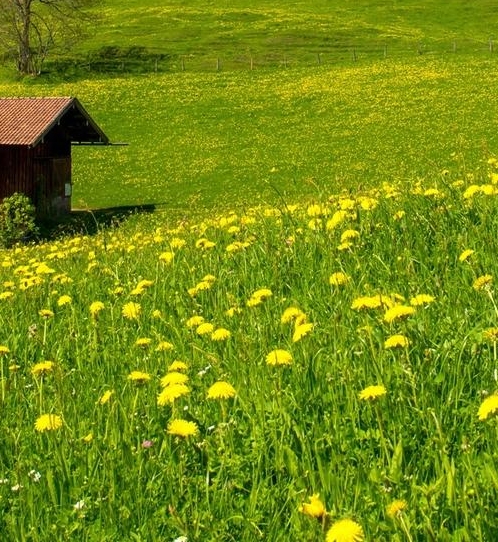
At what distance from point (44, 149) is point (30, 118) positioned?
1943mm

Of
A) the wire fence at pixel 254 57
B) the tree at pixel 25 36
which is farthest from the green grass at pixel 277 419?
the tree at pixel 25 36

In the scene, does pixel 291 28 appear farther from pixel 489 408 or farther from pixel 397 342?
pixel 489 408

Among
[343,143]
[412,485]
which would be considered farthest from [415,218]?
[343,143]

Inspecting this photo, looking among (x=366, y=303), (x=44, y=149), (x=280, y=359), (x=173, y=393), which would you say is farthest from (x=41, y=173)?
(x=173, y=393)

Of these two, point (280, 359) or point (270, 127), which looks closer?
point (280, 359)

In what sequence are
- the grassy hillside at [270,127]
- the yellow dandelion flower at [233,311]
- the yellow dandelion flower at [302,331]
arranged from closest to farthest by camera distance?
the yellow dandelion flower at [302,331], the yellow dandelion flower at [233,311], the grassy hillside at [270,127]

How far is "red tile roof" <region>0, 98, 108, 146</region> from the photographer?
85.4 ft

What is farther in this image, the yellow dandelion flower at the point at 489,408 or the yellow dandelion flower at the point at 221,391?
the yellow dandelion flower at the point at 221,391

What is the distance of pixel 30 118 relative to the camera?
90.0ft

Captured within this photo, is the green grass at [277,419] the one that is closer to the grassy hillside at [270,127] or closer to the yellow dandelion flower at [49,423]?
the yellow dandelion flower at [49,423]

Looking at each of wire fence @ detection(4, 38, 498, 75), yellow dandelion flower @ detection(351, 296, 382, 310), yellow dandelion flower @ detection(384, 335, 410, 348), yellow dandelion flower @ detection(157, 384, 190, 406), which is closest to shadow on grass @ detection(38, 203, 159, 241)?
yellow dandelion flower @ detection(351, 296, 382, 310)

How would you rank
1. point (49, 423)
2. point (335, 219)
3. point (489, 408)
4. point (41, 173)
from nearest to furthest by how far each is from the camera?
point (489, 408) < point (49, 423) < point (335, 219) < point (41, 173)

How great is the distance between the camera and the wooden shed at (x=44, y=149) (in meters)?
27.3

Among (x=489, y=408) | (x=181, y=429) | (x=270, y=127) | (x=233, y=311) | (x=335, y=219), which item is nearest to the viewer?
(x=489, y=408)
